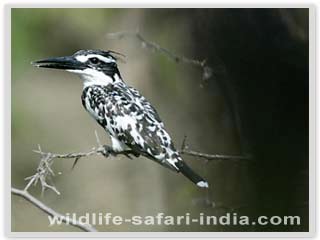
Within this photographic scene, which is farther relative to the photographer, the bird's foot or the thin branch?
the bird's foot

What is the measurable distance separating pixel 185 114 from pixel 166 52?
0.17 meters

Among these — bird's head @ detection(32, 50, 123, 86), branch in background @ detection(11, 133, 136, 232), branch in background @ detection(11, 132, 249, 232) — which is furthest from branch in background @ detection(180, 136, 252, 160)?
bird's head @ detection(32, 50, 123, 86)

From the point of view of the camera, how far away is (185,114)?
8.34 ft

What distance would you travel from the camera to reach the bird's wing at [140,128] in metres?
2.46

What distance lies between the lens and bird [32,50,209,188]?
2469 mm

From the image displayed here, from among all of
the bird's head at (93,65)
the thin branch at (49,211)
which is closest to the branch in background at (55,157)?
the thin branch at (49,211)

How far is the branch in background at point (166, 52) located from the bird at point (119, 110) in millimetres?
56

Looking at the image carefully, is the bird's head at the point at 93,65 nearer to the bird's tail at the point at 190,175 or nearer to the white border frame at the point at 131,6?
the white border frame at the point at 131,6

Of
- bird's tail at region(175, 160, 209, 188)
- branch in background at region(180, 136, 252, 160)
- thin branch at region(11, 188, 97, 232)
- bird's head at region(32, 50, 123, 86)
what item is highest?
bird's head at region(32, 50, 123, 86)

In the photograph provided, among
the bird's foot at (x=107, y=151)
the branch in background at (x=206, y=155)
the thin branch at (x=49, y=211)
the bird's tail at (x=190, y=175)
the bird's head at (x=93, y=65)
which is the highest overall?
the bird's head at (x=93, y=65)

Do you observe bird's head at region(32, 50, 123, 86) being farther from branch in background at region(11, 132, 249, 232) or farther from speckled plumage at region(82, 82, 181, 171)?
branch in background at region(11, 132, 249, 232)

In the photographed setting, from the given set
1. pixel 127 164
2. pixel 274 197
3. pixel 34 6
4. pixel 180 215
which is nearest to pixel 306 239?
pixel 274 197

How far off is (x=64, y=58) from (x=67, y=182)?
32 centimetres

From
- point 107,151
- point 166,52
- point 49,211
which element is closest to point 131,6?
point 166,52
